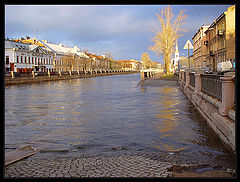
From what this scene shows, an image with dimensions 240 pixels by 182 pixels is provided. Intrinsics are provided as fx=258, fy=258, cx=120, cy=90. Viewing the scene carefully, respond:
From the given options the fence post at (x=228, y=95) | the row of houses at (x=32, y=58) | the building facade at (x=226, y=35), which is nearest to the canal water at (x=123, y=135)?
the fence post at (x=228, y=95)

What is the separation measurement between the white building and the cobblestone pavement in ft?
179

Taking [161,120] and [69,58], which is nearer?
[161,120]

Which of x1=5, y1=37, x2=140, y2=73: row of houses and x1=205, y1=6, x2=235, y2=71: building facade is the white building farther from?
x1=205, y1=6, x2=235, y2=71: building facade

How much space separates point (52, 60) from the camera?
3391 inches

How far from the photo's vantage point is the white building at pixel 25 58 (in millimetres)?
61875

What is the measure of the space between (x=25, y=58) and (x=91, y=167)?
6849cm

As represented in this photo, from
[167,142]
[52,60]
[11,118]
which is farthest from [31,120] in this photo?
[52,60]

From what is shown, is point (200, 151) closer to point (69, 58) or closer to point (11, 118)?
point (11, 118)

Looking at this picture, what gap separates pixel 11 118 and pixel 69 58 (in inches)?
3190

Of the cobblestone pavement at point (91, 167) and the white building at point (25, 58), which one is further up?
the white building at point (25, 58)

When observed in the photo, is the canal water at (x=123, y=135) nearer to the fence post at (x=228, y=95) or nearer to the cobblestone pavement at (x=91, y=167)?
the cobblestone pavement at (x=91, y=167)

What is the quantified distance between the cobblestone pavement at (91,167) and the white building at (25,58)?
179 ft

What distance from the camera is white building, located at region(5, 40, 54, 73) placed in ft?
203

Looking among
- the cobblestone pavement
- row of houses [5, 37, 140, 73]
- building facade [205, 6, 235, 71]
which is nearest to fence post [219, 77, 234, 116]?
the cobblestone pavement
